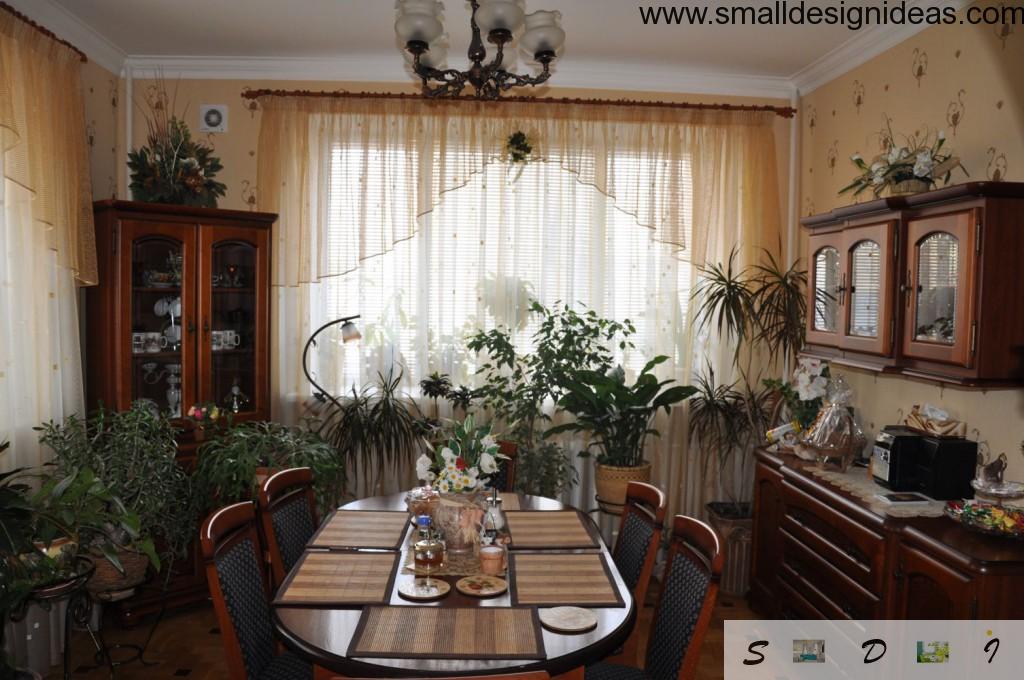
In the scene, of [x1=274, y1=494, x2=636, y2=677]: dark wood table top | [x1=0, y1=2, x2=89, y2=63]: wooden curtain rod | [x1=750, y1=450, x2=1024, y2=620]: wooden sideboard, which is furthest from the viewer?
[x1=0, y1=2, x2=89, y2=63]: wooden curtain rod

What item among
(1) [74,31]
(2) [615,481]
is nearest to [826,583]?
(2) [615,481]

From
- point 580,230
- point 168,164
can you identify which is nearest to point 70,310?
point 168,164

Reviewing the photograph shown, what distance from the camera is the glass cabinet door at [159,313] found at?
3652mm

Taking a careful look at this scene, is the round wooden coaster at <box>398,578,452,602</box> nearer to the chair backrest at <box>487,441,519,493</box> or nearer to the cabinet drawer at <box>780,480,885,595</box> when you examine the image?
the chair backrest at <box>487,441,519,493</box>

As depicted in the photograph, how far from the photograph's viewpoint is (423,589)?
2.10 m

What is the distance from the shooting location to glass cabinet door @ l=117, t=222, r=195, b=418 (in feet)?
12.0

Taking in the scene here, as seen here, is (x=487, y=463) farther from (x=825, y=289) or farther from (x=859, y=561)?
(x=825, y=289)

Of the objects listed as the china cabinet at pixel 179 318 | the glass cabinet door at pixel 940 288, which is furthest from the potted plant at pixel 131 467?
the glass cabinet door at pixel 940 288

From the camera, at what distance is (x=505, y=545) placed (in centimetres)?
247

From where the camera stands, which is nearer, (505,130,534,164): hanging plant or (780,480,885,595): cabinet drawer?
(780,480,885,595): cabinet drawer

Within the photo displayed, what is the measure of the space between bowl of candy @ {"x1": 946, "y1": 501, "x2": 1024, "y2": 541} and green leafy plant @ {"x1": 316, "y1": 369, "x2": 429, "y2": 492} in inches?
97.9

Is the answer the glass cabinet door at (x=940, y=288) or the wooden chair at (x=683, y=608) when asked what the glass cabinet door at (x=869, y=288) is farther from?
the wooden chair at (x=683, y=608)

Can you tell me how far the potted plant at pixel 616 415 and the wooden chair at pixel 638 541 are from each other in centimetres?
119

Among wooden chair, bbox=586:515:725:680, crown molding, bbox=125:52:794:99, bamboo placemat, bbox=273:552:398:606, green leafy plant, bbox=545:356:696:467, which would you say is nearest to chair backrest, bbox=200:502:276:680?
bamboo placemat, bbox=273:552:398:606
